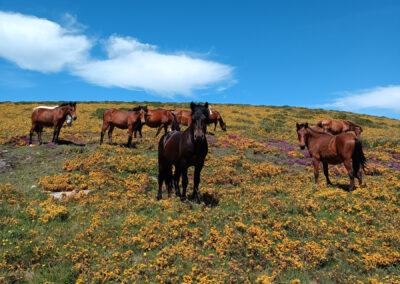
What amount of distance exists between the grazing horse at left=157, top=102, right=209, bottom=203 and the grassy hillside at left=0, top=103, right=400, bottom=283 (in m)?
0.95

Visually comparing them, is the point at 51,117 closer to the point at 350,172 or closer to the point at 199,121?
the point at 199,121

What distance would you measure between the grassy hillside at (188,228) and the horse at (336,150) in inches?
37.1

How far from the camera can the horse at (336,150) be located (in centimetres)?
1098

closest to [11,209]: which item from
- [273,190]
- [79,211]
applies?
[79,211]

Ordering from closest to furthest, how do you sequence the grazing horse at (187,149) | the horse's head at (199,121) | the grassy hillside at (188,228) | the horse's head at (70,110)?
1. the grassy hillside at (188,228)
2. the horse's head at (199,121)
3. the grazing horse at (187,149)
4. the horse's head at (70,110)

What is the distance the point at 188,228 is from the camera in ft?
22.3

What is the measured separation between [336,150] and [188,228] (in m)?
8.52

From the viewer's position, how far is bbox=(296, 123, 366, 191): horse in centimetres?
1098

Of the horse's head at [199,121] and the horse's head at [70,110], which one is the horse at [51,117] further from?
the horse's head at [199,121]

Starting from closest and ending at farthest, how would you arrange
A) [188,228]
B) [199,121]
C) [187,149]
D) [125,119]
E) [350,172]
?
[188,228] < [199,121] < [187,149] < [350,172] < [125,119]

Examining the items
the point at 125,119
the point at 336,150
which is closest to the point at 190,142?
the point at 336,150

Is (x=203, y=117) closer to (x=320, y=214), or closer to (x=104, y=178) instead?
(x=320, y=214)

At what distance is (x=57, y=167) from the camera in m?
12.3

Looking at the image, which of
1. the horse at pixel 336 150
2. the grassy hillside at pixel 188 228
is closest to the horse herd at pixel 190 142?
the horse at pixel 336 150
